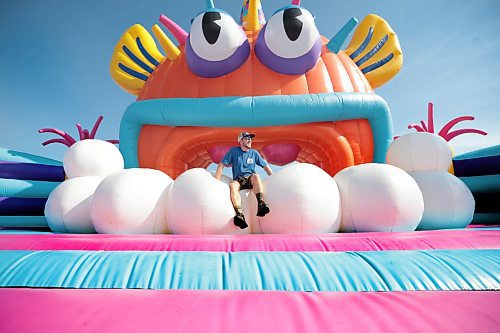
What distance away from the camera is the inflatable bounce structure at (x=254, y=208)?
810 mm

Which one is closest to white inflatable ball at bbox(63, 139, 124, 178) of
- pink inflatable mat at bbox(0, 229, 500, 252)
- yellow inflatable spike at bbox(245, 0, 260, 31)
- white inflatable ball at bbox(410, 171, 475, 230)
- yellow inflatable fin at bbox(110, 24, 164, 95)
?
pink inflatable mat at bbox(0, 229, 500, 252)

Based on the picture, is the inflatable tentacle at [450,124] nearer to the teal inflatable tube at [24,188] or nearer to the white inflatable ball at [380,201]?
the white inflatable ball at [380,201]

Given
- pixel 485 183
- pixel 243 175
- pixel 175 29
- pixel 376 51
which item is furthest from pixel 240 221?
pixel 376 51

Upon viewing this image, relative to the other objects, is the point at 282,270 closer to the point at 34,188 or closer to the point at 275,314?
the point at 275,314

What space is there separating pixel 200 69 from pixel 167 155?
100cm

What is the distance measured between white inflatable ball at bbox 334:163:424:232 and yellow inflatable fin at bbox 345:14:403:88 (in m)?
2.23

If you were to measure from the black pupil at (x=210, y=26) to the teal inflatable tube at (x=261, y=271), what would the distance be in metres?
2.31

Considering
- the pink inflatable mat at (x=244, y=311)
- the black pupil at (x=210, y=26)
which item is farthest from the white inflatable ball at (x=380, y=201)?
the black pupil at (x=210, y=26)

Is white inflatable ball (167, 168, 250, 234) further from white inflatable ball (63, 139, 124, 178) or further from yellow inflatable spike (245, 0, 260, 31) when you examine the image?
yellow inflatable spike (245, 0, 260, 31)

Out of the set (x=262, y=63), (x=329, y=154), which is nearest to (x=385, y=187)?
(x=329, y=154)

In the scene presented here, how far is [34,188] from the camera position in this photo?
3105mm

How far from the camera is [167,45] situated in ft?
11.8

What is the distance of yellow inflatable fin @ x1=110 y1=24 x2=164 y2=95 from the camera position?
150 inches

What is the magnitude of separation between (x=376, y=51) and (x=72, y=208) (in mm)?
3712
